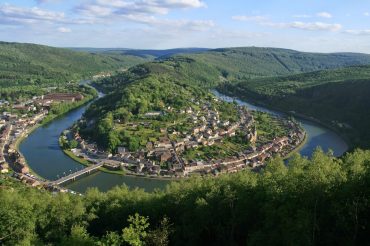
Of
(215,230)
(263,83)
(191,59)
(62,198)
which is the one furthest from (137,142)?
(191,59)

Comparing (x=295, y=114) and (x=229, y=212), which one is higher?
(x=229, y=212)

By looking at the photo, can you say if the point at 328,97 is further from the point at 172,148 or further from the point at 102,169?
the point at 102,169

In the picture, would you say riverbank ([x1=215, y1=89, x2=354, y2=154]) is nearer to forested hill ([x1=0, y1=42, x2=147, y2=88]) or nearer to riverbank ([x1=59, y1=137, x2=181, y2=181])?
riverbank ([x1=59, y1=137, x2=181, y2=181])

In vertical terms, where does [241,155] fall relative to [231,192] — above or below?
below

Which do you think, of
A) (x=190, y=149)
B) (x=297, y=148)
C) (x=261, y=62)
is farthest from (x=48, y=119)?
A: (x=261, y=62)

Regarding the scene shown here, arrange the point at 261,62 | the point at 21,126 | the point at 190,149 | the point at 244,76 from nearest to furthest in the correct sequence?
the point at 190,149, the point at 21,126, the point at 244,76, the point at 261,62

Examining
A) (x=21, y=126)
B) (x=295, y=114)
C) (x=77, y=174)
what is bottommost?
(x=77, y=174)

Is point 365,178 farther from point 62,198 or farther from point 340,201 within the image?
point 62,198

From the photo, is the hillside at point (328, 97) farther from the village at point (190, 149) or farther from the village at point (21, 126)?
the village at point (21, 126)
